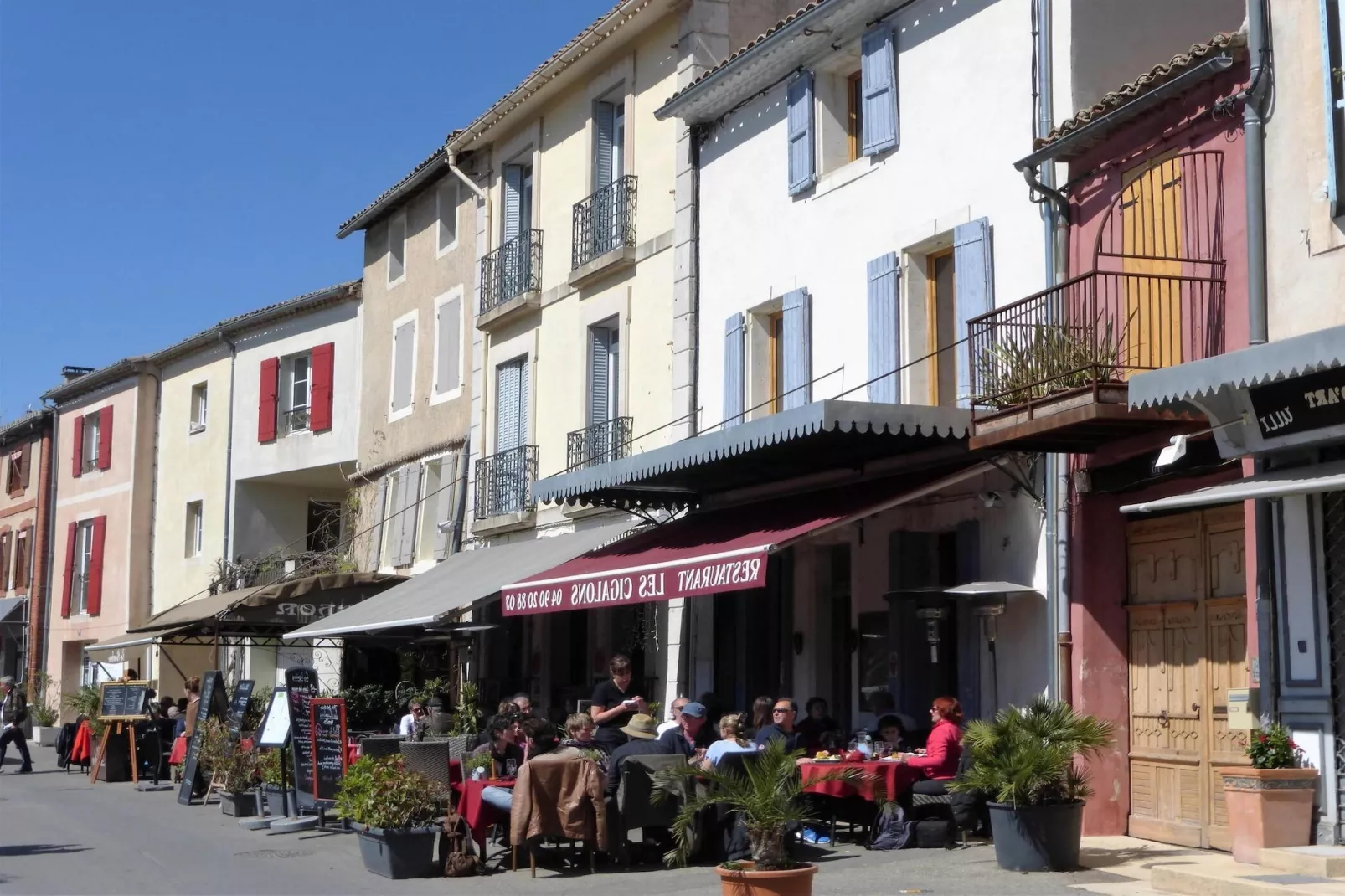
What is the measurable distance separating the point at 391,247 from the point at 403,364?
2.15 meters

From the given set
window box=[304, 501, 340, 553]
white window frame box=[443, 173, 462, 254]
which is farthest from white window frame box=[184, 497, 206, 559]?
white window frame box=[443, 173, 462, 254]

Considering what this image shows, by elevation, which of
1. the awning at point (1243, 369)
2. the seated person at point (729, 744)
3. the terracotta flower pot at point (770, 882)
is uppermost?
the awning at point (1243, 369)

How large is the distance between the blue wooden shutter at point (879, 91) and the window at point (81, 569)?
26.3 meters

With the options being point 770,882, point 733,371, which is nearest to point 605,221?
point 733,371

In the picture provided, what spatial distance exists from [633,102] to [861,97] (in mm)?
4763

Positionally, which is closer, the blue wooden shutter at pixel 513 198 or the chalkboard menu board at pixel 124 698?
the blue wooden shutter at pixel 513 198

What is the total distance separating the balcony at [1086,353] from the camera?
10.8 metres

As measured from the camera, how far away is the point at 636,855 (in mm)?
11891

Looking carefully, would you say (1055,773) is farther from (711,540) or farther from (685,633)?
(685,633)

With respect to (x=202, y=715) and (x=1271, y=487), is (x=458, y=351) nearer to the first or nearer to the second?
(x=202, y=715)

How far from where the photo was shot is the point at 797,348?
51.4ft

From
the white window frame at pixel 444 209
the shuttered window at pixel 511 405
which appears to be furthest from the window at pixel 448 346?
the shuttered window at pixel 511 405

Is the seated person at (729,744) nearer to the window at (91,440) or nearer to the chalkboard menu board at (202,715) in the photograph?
the chalkboard menu board at (202,715)

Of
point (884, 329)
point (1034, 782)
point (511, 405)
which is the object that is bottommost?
point (1034, 782)
